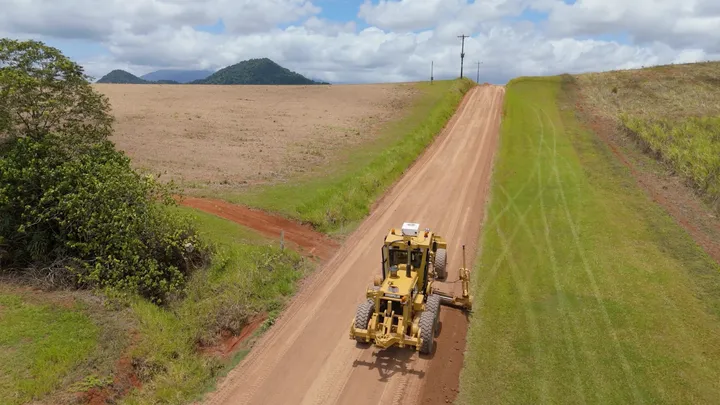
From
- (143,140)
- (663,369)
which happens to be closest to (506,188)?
(663,369)

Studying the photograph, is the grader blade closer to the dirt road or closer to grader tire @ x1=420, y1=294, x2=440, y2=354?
the dirt road

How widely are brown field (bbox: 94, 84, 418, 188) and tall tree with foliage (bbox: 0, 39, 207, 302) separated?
10219mm

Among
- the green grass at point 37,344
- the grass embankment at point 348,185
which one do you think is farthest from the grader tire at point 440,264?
the green grass at point 37,344

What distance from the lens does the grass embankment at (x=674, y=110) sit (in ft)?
96.2

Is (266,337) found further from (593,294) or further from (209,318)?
(593,294)

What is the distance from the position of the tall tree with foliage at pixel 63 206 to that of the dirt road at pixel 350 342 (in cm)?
509

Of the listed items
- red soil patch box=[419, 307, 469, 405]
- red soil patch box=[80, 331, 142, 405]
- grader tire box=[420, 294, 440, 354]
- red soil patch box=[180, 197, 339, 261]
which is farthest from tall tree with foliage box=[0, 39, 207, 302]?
red soil patch box=[419, 307, 469, 405]

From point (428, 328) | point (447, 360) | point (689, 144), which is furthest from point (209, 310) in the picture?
point (689, 144)

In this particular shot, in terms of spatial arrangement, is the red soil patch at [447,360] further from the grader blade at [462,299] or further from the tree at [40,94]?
the tree at [40,94]

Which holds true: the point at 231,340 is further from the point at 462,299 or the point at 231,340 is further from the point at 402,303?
the point at 462,299

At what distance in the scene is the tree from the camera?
53.3ft

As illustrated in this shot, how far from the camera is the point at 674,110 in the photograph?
47.3 meters

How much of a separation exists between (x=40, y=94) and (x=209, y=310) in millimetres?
10850

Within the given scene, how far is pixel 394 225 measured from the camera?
2397 cm
